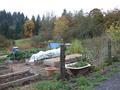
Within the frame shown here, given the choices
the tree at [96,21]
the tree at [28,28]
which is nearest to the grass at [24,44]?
the tree at [28,28]

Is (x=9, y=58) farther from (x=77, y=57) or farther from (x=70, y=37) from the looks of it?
(x=70, y=37)

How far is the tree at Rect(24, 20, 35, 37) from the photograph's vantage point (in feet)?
136

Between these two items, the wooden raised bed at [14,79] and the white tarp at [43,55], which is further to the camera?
the white tarp at [43,55]

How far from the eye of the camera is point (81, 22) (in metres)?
27.6

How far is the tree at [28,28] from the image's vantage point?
4138 cm

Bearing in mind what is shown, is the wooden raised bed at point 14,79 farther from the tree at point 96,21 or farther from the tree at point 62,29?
the tree at point 62,29

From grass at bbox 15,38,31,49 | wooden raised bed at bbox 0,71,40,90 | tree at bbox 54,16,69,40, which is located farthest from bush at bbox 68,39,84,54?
grass at bbox 15,38,31,49

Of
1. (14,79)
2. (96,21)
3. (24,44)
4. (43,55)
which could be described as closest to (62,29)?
(24,44)

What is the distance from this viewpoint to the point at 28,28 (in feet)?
138

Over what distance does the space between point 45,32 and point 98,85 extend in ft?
92.4

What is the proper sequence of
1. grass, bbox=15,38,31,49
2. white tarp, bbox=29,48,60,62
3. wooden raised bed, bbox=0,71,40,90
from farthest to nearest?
grass, bbox=15,38,31,49 → white tarp, bbox=29,48,60,62 → wooden raised bed, bbox=0,71,40,90

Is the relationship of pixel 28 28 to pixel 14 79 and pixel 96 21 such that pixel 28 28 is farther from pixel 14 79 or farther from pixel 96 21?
pixel 14 79

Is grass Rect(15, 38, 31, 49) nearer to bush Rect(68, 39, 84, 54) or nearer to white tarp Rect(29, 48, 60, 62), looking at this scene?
white tarp Rect(29, 48, 60, 62)

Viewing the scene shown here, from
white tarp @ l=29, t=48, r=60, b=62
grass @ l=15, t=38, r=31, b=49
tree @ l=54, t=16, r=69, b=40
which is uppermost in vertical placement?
tree @ l=54, t=16, r=69, b=40
